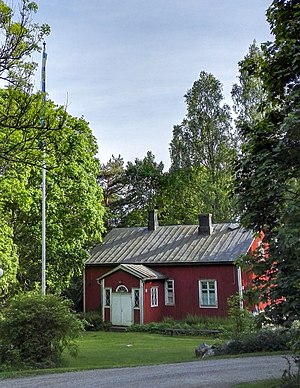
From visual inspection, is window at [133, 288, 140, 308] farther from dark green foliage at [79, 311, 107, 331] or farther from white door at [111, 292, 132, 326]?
dark green foliage at [79, 311, 107, 331]

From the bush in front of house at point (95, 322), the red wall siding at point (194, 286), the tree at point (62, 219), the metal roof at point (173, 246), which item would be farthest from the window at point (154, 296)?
the tree at point (62, 219)

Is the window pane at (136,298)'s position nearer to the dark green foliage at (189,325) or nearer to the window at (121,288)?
the window at (121,288)

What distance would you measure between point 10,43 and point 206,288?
20677mm

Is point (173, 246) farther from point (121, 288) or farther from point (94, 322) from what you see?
point (94, 322)

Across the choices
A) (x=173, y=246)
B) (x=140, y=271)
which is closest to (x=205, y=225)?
(x=173, y=246)

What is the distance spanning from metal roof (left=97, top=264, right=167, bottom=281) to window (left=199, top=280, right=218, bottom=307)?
2184mm

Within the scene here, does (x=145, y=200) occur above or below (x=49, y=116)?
above

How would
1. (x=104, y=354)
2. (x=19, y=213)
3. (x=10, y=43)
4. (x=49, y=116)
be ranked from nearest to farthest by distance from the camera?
(x=10, y=43) < (x=49, y=116) < (x=104, y=354) < (x=19, y=213)

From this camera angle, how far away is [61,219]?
24391mm

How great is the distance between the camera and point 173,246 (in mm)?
27875

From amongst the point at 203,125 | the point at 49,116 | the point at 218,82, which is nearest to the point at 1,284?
the point at 49,116

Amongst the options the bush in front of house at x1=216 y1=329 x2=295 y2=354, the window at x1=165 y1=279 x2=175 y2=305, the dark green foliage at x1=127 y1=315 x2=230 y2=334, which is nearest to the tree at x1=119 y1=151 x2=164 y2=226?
the window at x1=165 y1=279 x2=175 y2=305

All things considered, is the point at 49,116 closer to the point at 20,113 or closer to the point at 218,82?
the point at 20,113

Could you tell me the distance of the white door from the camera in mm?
25656
